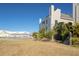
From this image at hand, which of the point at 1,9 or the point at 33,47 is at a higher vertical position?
the point at 1,9

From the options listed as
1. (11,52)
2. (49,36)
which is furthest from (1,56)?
(49,36)

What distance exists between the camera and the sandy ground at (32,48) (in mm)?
4301

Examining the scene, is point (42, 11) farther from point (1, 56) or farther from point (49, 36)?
point (1, 56)

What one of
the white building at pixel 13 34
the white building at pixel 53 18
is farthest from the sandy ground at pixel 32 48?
the white building at pixel 53 18

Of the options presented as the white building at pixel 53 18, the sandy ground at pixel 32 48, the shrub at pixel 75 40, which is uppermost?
the white building at pixel 53 18

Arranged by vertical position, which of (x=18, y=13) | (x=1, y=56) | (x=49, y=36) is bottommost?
(x=1, y=56)

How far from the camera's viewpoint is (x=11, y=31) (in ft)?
14.5

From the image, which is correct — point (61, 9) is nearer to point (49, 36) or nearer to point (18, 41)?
point (49, 36)

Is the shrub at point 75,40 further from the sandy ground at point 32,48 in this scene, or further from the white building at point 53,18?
the white building at point 53,18

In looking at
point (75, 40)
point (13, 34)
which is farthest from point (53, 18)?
point (13, 34)

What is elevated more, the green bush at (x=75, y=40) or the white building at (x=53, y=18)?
the white building at (x=53, y=18)

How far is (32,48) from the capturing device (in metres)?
4.33

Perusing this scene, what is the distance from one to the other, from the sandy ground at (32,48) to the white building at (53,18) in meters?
0.27

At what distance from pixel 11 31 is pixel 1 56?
394 millimetres
